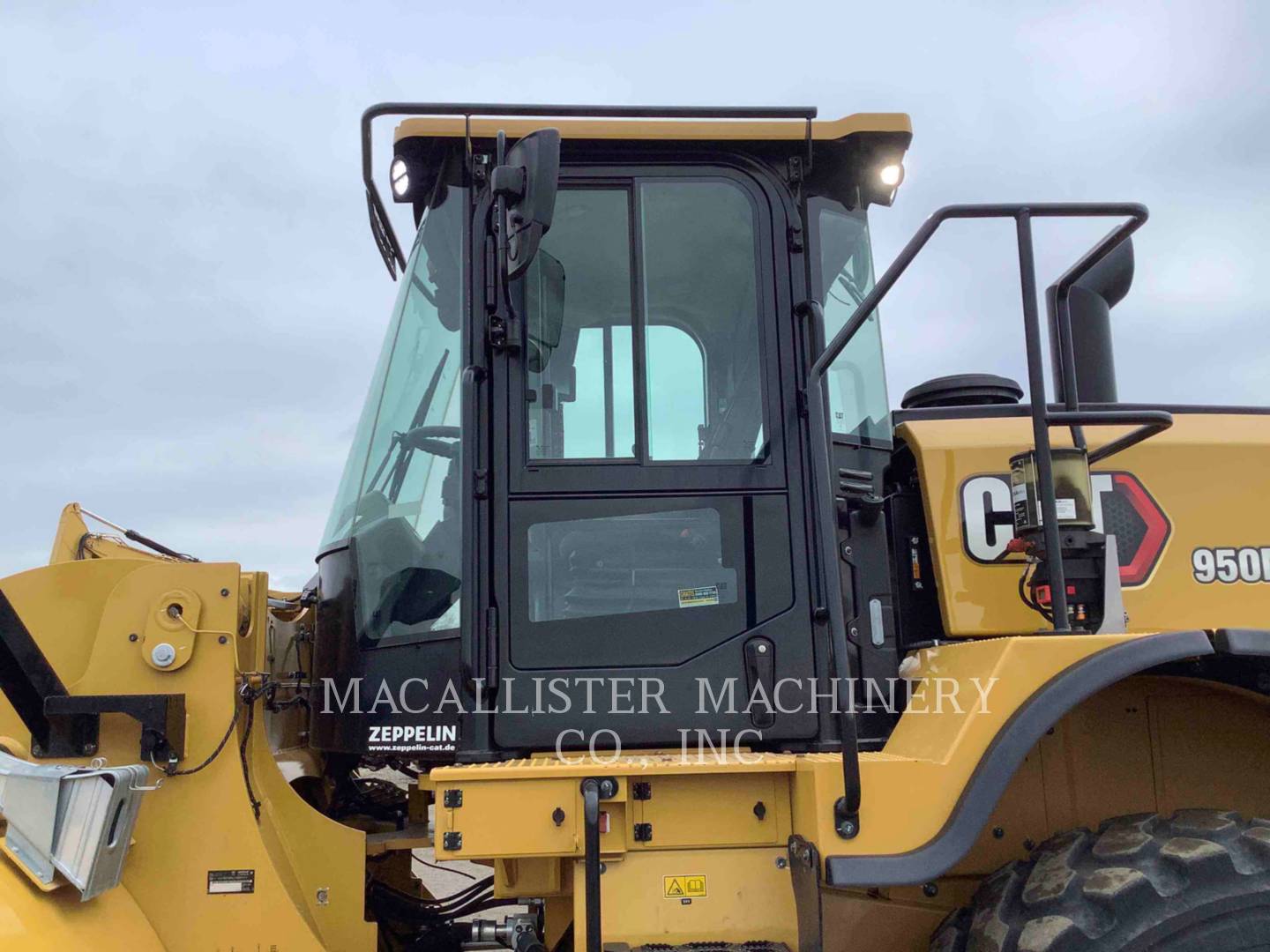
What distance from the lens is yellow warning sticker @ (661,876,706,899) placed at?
8.87ft

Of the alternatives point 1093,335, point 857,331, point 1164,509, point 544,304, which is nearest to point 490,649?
point 544,304

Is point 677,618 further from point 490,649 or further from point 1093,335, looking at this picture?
point 1093,335

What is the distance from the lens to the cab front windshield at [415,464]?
9.82 feet

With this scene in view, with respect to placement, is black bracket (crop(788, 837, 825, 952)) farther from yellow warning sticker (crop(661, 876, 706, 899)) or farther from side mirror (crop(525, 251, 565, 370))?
side mirror (crop(525, 251, 565, 370))

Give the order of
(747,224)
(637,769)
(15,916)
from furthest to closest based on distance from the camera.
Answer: (747,224), (637,769), (15,916)

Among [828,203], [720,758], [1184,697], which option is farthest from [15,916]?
[1184,697]

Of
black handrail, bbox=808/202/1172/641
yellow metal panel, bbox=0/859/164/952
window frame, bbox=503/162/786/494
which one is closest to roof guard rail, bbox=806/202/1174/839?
black handrail, bbox=808/202/1172/641

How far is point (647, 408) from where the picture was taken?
2965 millimetres

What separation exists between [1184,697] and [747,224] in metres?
1.91

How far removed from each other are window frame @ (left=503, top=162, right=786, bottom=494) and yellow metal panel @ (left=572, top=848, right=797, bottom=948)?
1022 mm

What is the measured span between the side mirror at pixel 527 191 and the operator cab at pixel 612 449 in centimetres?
2

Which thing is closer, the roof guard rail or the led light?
the roof guard rail

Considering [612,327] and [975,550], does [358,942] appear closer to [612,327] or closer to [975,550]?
[612,327]

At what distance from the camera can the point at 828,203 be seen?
3215 mm
